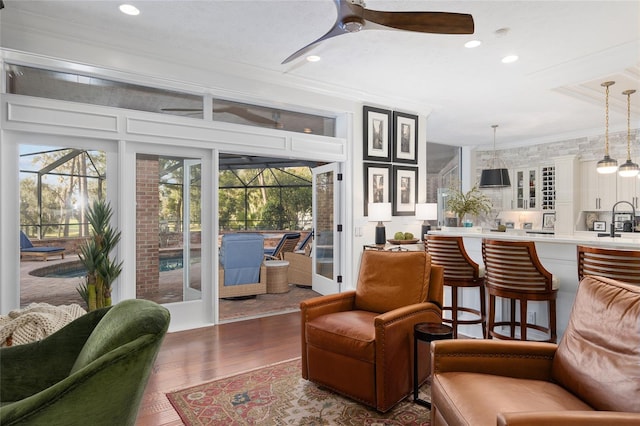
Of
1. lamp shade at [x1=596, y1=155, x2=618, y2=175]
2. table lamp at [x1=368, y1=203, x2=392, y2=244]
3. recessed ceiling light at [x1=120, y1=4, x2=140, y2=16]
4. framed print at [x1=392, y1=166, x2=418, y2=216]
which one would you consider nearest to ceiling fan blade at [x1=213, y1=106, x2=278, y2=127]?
recessed ceiling light at [x1=120, y1=4, x2=140, y2=16]

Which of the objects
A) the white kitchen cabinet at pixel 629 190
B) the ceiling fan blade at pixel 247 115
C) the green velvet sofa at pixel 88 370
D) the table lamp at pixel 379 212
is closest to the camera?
the green velvet sofa at pixel 88 370

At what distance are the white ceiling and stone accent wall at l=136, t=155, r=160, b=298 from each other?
114 cm

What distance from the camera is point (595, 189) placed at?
7062 millimetres

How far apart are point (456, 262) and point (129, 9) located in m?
3.49

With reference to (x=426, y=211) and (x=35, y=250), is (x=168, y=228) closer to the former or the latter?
(x=35, y=250)

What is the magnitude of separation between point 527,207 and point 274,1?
7032 mm

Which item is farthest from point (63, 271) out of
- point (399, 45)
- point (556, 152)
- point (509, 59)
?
point (556, 152)

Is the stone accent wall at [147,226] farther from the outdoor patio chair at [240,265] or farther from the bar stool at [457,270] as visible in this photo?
the bar stool at [457,270]

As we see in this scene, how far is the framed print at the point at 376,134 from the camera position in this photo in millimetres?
5258

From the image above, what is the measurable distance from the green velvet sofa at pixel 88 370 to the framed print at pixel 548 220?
26.3 feet

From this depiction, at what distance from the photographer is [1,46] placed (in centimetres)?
319

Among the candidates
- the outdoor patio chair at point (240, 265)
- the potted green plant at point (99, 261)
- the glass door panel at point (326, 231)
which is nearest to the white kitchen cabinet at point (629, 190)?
the glass door panel at point (326, 231)

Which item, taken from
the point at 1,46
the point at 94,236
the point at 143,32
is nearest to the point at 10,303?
the point at 94,236

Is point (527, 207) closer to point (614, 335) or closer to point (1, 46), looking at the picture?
point (614, 335)
